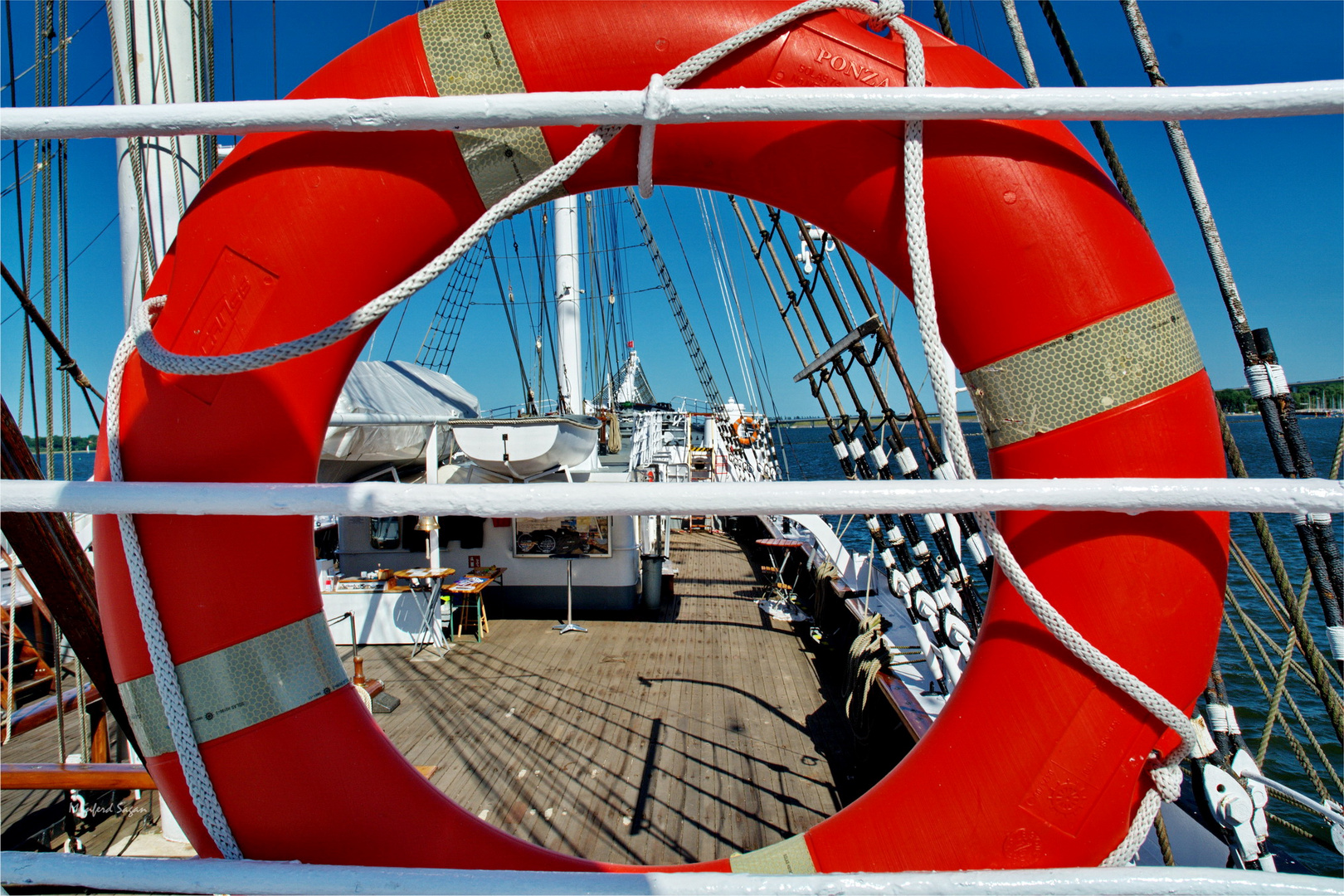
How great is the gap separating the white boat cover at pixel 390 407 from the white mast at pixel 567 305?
49.2 inches

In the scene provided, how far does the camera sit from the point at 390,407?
20.8ft

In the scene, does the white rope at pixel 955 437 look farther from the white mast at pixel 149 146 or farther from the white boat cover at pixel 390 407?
the white boat cover at pixel 390 407

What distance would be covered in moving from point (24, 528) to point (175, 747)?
62 cm

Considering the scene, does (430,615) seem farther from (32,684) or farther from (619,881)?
(619,881)

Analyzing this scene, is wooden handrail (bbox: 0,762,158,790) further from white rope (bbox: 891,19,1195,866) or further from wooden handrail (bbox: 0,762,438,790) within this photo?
white rope (bbox: 891,19,1195,866)

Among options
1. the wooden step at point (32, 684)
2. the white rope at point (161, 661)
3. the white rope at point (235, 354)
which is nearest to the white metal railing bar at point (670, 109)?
the white rope at point (235, 354)

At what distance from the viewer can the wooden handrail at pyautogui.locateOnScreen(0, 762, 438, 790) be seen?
1501 millimetres

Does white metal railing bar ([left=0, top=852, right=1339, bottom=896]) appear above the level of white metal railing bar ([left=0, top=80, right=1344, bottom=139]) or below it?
below

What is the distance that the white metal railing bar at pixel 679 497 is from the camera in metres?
0.78

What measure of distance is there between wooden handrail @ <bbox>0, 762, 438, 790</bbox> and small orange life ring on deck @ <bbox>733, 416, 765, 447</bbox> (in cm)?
1494

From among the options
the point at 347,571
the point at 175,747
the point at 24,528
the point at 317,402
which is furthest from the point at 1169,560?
the point at 347,571

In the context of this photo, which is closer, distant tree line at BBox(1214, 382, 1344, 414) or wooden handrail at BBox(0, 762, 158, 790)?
wooden handrail at BBox(0, 762, 158, 790)

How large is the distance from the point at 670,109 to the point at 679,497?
0.49 metres

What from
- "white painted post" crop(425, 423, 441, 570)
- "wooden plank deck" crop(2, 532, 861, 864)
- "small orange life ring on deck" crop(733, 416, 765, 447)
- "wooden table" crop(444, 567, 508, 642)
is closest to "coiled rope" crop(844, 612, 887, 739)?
"wooden plank deck" crop(2, 532, 861, 864)
